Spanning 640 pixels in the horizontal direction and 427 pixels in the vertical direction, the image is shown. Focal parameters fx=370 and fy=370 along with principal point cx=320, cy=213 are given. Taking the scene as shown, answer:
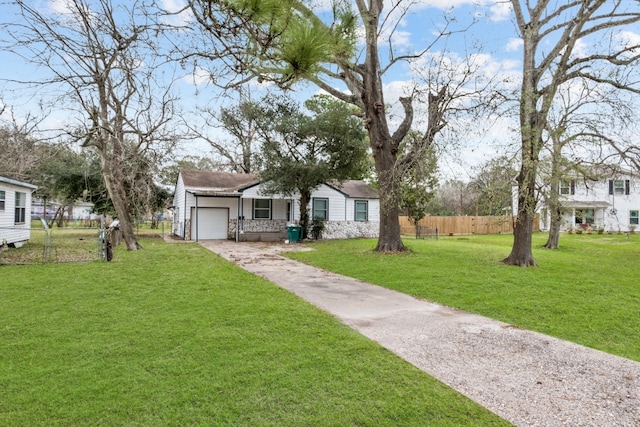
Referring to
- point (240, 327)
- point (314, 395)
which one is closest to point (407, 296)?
point (240, 327)

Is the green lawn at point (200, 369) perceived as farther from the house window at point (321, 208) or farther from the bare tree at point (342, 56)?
the house window at point (321, 208)

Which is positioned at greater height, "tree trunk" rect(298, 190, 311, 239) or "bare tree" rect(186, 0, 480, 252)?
"bare tree" rect(186, 0, 480, 252)

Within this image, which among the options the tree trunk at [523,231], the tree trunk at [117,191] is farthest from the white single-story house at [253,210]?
the tree trunk at [523,231]

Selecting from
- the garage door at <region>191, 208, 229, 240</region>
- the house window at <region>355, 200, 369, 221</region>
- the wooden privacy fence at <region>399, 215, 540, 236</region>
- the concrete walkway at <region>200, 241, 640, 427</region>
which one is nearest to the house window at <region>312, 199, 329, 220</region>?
the house window at <region>355, 200, 369, 221</region>

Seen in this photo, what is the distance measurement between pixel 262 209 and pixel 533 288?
15085 millimetres

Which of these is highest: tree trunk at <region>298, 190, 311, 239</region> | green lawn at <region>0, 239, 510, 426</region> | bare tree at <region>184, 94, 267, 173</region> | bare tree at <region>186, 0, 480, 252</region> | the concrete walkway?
bare tree at <region>184, 94, 267, 173</region>

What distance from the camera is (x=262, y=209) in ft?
66.9

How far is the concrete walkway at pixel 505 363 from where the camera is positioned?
2.83 meters

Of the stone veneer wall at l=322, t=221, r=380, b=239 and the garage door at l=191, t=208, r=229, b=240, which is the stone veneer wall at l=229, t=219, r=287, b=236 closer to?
the garage door at l=191, t=208, r=229, b=240

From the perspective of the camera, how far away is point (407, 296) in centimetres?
686

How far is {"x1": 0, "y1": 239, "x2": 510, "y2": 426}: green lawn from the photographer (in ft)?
8.78

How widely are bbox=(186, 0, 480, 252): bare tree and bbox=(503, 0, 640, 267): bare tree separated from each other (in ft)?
7.17

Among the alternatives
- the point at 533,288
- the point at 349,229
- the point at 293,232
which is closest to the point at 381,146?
the point at 533,288

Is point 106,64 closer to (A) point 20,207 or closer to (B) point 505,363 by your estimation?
(A) point 20,207
